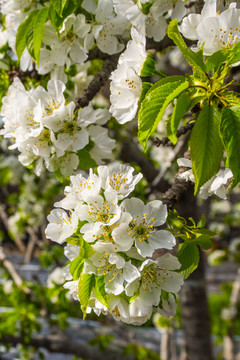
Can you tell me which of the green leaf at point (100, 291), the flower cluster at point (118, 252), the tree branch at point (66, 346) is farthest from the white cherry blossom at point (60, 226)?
the tree branch at point (66, 346)

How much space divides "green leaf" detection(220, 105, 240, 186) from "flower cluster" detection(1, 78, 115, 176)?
17.4 inches

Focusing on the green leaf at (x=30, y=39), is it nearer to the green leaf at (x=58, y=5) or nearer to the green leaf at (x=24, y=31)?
the green leaf at (x=24, y=31)

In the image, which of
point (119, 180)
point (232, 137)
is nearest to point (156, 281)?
point (119, 180)

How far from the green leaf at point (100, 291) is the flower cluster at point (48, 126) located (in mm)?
360

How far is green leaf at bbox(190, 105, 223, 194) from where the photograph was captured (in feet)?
2.23

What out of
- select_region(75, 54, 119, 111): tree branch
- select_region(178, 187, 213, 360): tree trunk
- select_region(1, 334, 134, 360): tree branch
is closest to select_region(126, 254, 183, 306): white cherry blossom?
select_region(75, 54, 119, 111): tree branch

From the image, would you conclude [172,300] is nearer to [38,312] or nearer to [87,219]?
[87,219]

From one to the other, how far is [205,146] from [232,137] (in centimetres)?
5

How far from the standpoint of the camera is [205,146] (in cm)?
68

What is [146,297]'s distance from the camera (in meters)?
0.77

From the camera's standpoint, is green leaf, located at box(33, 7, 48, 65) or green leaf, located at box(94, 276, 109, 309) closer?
green leaf, located at box(94, 276, 109, 309)

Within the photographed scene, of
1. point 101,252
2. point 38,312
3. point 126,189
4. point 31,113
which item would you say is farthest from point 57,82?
point 38,312

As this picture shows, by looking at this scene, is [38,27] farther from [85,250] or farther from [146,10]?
[85,250]

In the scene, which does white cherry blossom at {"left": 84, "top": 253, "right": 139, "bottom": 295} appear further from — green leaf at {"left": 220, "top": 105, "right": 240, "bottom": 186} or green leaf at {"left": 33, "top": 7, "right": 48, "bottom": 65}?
green leaf at {"left": 33, "top": 7, "right": 48, "bottom": 65}
